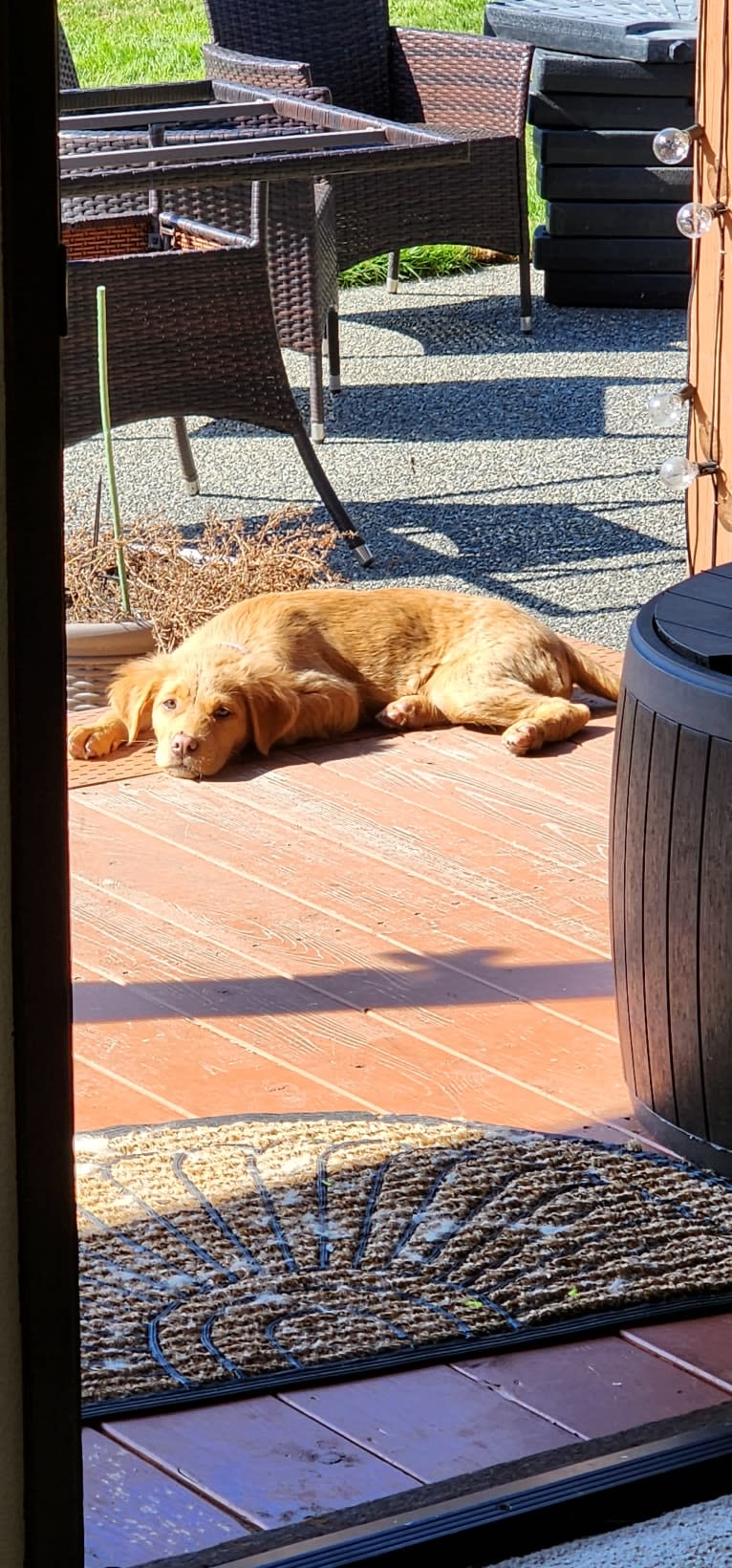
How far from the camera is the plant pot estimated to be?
439 centimetres

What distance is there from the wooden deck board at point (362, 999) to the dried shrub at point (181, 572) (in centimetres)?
83

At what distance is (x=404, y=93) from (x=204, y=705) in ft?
16.8

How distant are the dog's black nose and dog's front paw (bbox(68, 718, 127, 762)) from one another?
0.23 metres

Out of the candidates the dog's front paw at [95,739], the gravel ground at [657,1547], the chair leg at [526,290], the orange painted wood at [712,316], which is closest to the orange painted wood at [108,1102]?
the gravel ground at [657,1547]

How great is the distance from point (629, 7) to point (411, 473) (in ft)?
13.0

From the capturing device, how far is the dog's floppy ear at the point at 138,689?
4.23 m

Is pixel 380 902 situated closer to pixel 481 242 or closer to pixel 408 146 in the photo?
pixel 408 146

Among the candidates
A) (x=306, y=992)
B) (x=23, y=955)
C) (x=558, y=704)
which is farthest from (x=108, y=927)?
(x=23, y=955)

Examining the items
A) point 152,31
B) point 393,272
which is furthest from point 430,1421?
point 152,31

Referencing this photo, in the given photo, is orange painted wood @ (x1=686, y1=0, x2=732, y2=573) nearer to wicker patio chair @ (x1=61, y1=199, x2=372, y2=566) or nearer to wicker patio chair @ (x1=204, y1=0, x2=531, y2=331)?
wicker patio chair @ (x1=61, y1=199, x2=372, y2=566)

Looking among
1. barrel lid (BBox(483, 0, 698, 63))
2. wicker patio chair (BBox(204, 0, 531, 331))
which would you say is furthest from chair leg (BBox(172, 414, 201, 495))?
barrel lid (BBox(483, 0, 698, 63))

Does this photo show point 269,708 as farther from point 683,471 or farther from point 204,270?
point 204,270

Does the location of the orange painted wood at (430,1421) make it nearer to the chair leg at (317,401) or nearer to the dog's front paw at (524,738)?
the dog's front paw at (524,738)

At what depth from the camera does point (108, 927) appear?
11.0ft
